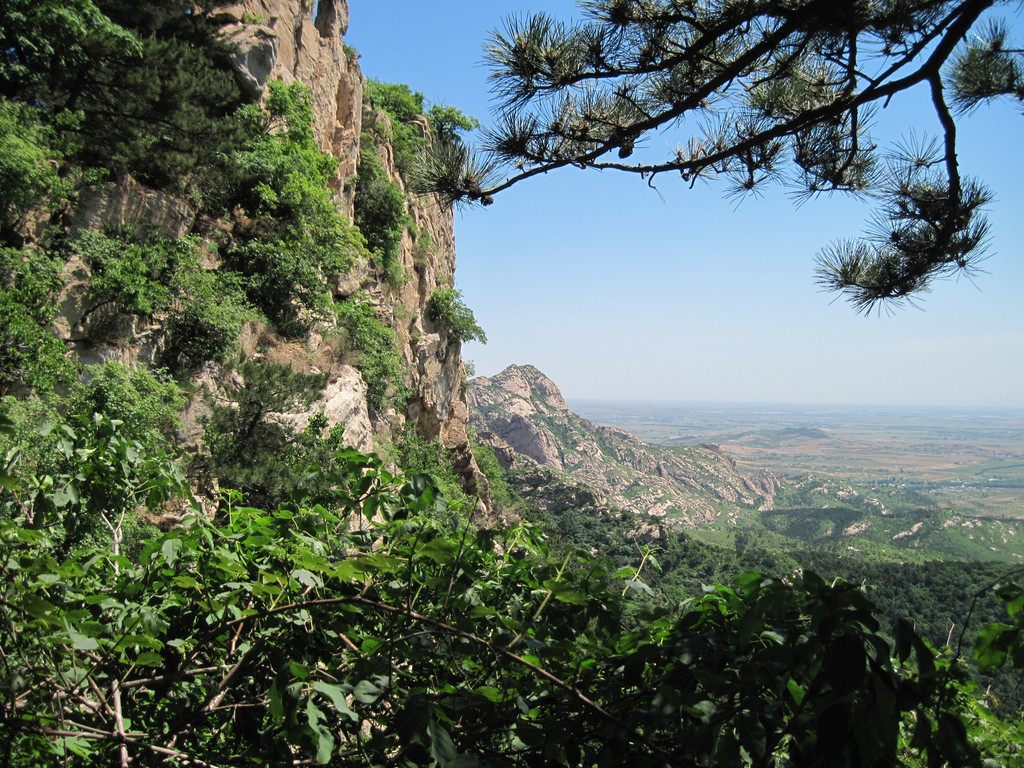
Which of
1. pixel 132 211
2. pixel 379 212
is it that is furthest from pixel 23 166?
pixel 379 212

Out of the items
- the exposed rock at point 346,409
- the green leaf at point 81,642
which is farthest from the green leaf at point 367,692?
the exposed rock at point 346,409

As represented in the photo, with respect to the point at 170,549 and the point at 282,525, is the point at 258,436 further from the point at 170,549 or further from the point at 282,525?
the point at 170,549

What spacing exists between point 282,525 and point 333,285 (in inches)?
437

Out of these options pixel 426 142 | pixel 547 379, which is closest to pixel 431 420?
pixel 426 142

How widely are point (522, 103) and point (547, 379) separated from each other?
12021cm

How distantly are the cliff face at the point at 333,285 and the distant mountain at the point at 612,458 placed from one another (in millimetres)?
66403

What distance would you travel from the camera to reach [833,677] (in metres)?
0.81

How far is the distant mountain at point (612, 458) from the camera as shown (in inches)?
3570

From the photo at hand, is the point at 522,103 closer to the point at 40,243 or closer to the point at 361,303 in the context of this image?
the point at 40,243

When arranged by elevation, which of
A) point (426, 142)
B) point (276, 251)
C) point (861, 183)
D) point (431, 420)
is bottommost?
point (431, 420)

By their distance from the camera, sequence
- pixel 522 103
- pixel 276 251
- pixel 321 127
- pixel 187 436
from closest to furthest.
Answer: pixel 522 103 < pixel 187 436 < pixel 276 251 < pixel 321 127

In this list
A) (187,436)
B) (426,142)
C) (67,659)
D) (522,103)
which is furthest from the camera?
(187,436)

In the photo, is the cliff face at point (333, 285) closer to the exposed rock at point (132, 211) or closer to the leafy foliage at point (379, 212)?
the exposed rock at point (132, 211)

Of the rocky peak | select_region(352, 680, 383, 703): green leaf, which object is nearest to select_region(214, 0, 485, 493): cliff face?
select_region(352, 680, 383, 703): green leaf
